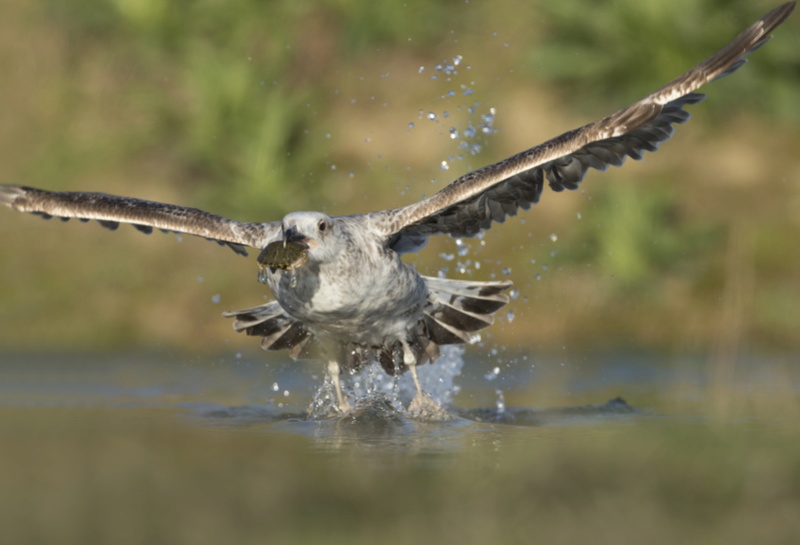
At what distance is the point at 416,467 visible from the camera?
7875 millimetres

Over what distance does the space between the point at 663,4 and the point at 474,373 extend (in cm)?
639

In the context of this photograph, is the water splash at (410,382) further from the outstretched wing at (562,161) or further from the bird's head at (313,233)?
the bird's head at (313,233)

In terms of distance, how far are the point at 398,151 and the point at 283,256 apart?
9555 mm

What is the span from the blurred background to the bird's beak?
5.66 meters

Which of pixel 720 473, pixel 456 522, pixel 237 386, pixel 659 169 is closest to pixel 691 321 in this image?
pixel 659 169

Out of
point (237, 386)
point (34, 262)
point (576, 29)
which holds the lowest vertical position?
point (237, 386)

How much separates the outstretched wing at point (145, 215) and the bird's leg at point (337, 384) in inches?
48.9

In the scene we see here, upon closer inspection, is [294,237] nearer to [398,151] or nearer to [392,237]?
[392,237]

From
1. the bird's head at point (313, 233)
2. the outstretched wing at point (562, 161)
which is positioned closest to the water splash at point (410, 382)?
the outstretched wing at point (562, 161)

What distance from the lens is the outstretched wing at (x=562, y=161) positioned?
29.2 feet

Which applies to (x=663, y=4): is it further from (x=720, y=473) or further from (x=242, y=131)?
(x=720, y=473)

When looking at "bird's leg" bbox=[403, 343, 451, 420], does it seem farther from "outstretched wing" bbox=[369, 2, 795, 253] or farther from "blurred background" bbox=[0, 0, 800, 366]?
"blurred background" bbox=[0, 0, 800, 366]

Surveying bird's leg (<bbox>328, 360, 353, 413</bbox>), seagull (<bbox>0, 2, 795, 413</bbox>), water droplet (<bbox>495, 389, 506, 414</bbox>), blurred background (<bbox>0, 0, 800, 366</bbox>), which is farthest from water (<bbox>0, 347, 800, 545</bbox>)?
blurred background (<bbox>0, 0, 800, 366</bbox>)

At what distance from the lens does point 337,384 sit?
10.7 m
